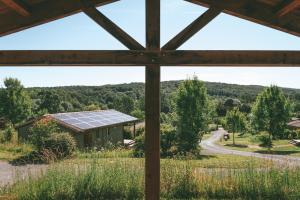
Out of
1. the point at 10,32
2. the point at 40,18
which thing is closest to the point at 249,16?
the point at 40,18

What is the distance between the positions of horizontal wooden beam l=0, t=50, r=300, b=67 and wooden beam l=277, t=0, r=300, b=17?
49 centimetres

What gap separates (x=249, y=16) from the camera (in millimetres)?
4484

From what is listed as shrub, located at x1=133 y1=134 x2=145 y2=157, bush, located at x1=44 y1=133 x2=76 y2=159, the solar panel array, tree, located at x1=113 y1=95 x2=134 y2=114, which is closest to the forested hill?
tree, located at x1=113 y1=95 x2=134 y2=114

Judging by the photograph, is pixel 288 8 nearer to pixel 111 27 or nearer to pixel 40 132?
pixel 111 27

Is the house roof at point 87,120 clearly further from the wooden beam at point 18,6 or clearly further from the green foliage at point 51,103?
the green foliage at point 51,103

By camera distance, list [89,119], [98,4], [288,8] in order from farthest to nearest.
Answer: [89,119], [98,4], [288,8]

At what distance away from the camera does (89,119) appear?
23.5 meters

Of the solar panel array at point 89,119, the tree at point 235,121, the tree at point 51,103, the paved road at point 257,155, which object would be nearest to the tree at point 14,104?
the solar panel array at point 89,119

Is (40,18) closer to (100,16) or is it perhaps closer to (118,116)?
(100,16)

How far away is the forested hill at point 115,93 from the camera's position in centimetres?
5666

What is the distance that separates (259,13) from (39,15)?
2893 millimetres

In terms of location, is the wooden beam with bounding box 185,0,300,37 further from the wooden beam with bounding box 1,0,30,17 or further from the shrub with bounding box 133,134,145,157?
the shrub with bounding box 133,134,145,157

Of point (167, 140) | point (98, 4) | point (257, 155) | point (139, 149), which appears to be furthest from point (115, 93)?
point (98, 4)

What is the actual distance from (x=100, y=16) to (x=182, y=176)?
3.59 metres
